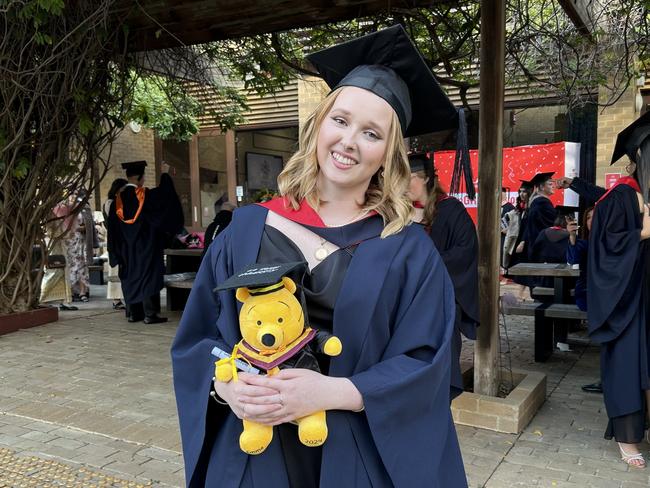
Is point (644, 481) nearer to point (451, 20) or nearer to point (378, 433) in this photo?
point (378, 433)

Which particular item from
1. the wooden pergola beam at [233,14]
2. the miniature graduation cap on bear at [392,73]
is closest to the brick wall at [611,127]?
the wooden pergola beam at [233,14]

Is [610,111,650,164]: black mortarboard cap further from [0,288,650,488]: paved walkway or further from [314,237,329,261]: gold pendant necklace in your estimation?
[314,237,329,261]: gold pendant necklace

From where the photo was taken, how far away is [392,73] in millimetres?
1625

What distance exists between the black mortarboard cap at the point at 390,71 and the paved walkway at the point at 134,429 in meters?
2.29

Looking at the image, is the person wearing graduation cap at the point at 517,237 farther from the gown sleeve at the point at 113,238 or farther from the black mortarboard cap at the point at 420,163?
the gown sleeve at the point at 113,238

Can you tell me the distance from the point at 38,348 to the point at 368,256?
5.73 m

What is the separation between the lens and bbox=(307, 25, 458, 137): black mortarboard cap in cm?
158

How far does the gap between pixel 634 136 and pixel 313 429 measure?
3092mm

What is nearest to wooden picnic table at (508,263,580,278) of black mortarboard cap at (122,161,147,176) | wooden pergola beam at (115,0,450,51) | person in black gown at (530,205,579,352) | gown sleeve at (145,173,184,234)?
person in black gown at (530,205,579,352)

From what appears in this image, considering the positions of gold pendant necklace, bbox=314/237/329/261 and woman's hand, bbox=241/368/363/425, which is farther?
gold pendant necklace, bbox=314/237/329/261

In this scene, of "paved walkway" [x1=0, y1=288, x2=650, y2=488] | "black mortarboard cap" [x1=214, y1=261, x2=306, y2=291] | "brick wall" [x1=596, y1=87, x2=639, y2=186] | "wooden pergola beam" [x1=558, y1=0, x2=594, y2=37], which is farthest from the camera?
"brick wall" [x1=596, y1=87, x2=639, y2=186]

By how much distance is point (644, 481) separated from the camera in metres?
3.10

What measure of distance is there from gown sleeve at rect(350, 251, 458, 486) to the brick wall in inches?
380

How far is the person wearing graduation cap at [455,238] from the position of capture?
12.6 ft
